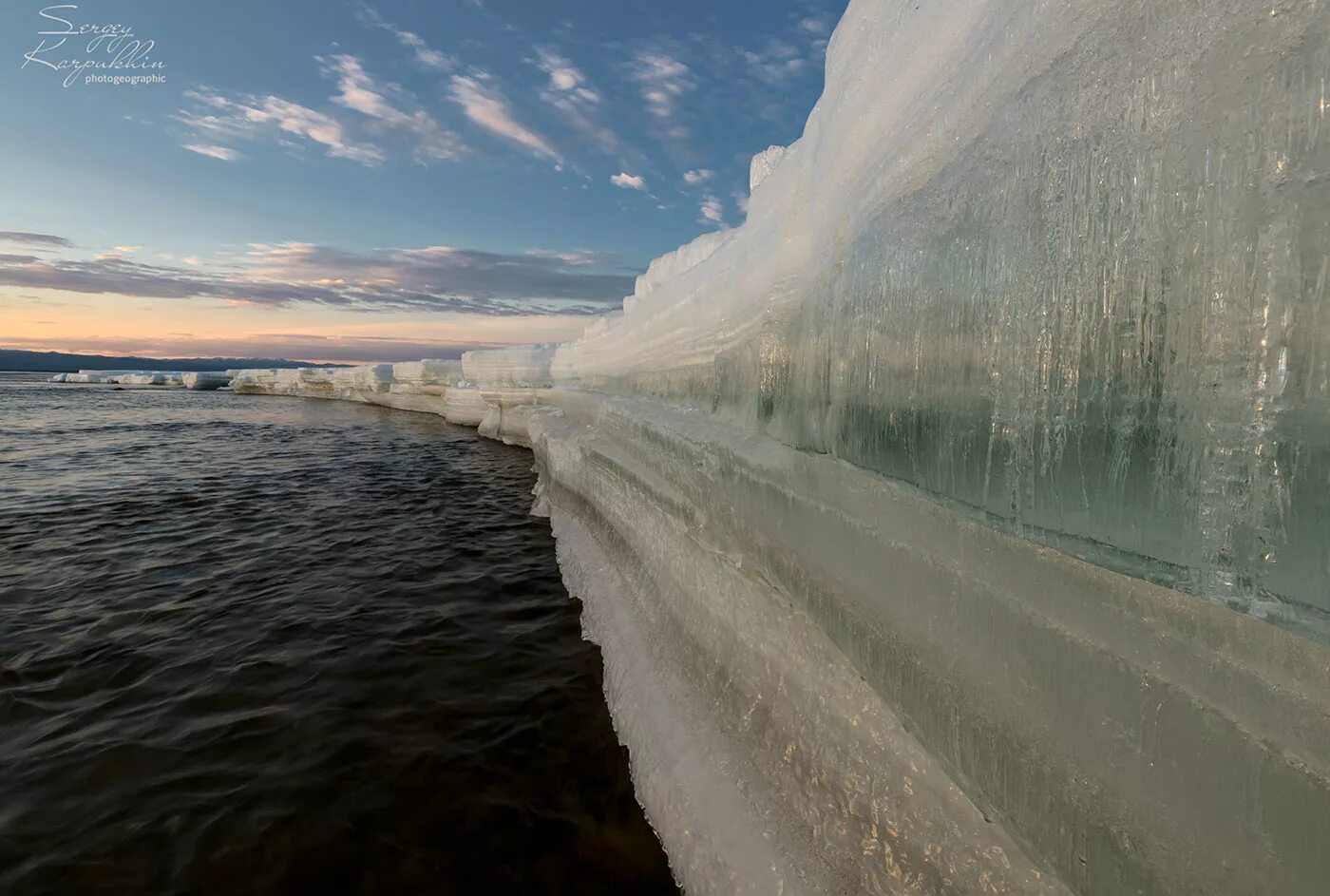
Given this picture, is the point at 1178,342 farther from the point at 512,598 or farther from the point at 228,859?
the point at 512,598

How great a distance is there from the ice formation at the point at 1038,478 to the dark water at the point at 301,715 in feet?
2.40

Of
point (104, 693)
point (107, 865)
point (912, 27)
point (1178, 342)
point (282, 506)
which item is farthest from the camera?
point (282, 506)

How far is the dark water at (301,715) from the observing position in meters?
2.40

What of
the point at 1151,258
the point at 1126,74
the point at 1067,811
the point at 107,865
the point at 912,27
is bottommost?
the point at 107,865

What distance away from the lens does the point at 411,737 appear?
3.16 meters

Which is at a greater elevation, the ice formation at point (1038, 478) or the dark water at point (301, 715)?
the ice formation at point (1038, 478)

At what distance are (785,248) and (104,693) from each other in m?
4.76

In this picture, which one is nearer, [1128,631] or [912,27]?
[1128,631]

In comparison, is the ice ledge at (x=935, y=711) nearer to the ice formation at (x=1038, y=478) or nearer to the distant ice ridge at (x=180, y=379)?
the ice formation at (x=1038, y=478)

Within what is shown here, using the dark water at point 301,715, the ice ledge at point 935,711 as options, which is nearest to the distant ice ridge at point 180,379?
the dark water at point 301,715

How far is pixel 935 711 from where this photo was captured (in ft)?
4.93

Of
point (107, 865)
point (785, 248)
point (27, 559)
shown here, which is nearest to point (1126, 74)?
point (785, 248)

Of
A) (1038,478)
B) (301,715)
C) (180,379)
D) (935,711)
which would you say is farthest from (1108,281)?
(180,379)

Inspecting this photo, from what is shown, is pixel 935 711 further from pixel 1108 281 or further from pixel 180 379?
pixel 180 379
